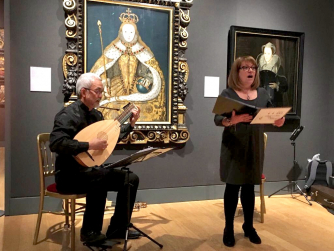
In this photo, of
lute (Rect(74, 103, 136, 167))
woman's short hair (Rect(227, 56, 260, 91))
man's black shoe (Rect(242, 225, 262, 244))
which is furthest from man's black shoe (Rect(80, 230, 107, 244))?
woman's short hair (Rect(227, 56, 260, 91))

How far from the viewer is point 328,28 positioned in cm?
375

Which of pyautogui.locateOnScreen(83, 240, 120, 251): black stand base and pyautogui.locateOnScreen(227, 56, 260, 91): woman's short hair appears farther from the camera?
pyautogui.locateOnScreen(227, 56, 260, 91): woman's short hair

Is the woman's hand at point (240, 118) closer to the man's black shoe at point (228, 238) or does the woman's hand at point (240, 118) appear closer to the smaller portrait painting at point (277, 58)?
the man's black shoe at point (228, 238)

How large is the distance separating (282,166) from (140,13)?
2.30 metres

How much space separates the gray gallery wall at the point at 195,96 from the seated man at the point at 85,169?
0.92m

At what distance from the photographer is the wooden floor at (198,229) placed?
7.34 feet

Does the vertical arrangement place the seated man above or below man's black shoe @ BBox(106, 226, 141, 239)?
above

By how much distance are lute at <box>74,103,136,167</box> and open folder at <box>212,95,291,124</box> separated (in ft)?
2.22

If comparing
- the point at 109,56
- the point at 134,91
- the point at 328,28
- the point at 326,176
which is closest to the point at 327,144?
the point at 326,176

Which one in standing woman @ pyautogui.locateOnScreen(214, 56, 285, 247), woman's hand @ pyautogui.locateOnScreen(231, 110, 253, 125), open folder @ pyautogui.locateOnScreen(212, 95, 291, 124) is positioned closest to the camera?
open folder @ pyautogui.locateOnScreen(212, 95, 291, 124)

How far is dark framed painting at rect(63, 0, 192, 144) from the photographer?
2.84 m

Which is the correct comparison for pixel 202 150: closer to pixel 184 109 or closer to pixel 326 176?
pixel 184 109

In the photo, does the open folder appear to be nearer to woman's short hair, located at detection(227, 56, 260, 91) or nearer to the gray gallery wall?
woman's short hair, located at detection(227, 56, 260, 91)

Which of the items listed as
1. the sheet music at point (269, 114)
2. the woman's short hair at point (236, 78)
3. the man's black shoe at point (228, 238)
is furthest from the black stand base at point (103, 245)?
the woman's short hair at point (236, 78)
